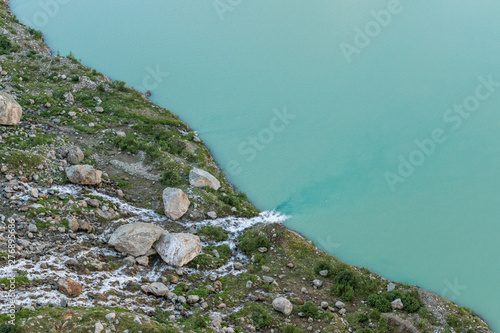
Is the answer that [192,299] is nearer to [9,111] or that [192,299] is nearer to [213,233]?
[213,233]

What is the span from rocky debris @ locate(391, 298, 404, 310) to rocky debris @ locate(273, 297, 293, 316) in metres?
4.75

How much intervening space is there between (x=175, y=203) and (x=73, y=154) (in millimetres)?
6554

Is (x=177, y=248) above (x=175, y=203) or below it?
below

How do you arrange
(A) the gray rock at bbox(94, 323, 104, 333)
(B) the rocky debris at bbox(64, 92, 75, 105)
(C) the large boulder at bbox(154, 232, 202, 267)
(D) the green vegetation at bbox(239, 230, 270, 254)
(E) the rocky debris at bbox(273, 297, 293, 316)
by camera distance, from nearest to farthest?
1. (A) the gray rock at bbox(94, 323, 104, 333)
2. (E) the rocky debris at bbox(273, 297, 293, 316)
3. (C) the large boulder at bbox(154, 232, 202, 267)
4. (D) the green vegetation at bbox(239, 230, 270, 254)
5. (B) the rocky debris at bbox(64, 92, 75, 105)

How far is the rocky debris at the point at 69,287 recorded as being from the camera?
55.4ft

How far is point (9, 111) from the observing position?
25438 millimetres

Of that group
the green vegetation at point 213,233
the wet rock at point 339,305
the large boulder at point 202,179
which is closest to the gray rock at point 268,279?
the wet rock at point 339,305

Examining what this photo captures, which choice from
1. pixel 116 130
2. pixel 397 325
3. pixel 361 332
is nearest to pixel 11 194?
pixel 116 130

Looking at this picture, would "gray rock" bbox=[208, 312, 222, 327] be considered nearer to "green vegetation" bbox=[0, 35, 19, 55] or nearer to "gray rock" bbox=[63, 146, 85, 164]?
"gray rock" bbox=[63, 146, 85, 164]

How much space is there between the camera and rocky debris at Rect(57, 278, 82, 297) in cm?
1688

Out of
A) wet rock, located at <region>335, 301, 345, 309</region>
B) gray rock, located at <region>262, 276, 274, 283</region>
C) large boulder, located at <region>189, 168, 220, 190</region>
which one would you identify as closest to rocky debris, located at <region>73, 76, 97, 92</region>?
large boulder, located at <region>189, 168, 220, 190</region>

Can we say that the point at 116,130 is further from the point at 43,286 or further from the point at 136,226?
the point at 43,286

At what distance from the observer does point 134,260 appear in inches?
803

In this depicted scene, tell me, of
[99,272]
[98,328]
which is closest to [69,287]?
[99,272]
